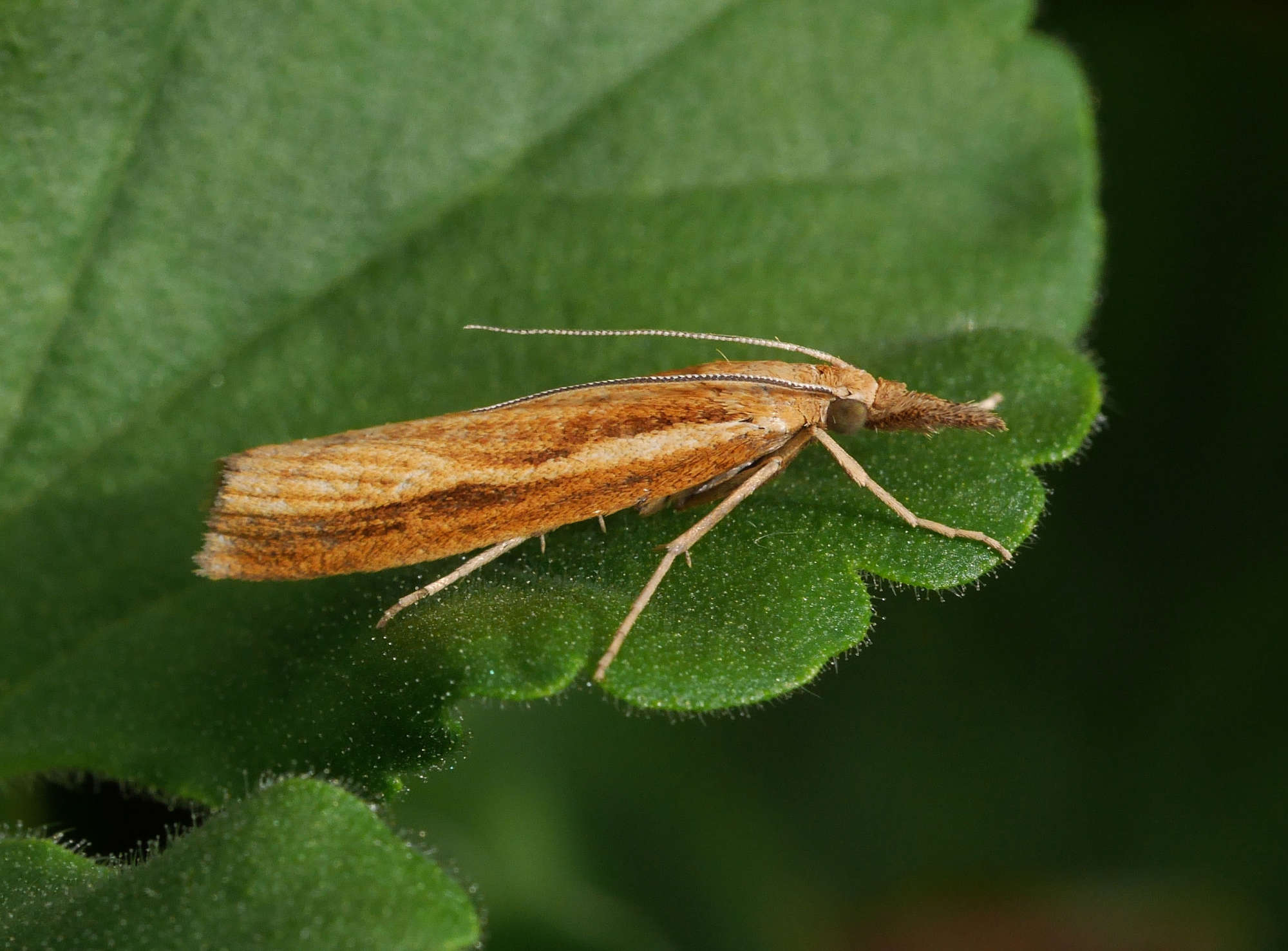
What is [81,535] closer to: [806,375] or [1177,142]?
[806,375]

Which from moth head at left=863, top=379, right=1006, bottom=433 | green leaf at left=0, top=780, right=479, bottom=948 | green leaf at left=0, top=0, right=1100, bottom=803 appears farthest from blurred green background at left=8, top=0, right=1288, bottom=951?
green leaf at left=0, top=780, right=479, bottom=948

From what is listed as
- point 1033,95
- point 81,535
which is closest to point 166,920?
point 81,535

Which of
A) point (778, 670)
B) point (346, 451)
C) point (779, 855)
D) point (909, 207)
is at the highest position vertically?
point (909, 207)

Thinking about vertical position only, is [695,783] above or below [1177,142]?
below

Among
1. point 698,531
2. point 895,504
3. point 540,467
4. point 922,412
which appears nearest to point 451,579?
point 540,467

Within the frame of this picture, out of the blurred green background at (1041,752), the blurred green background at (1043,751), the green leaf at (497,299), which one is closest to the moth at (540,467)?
the green leaf at (497,299)

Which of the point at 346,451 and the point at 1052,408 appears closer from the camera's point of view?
the point at 346,451

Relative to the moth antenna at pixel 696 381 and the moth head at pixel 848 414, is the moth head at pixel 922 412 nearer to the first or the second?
the moth head at pixel 848 414
